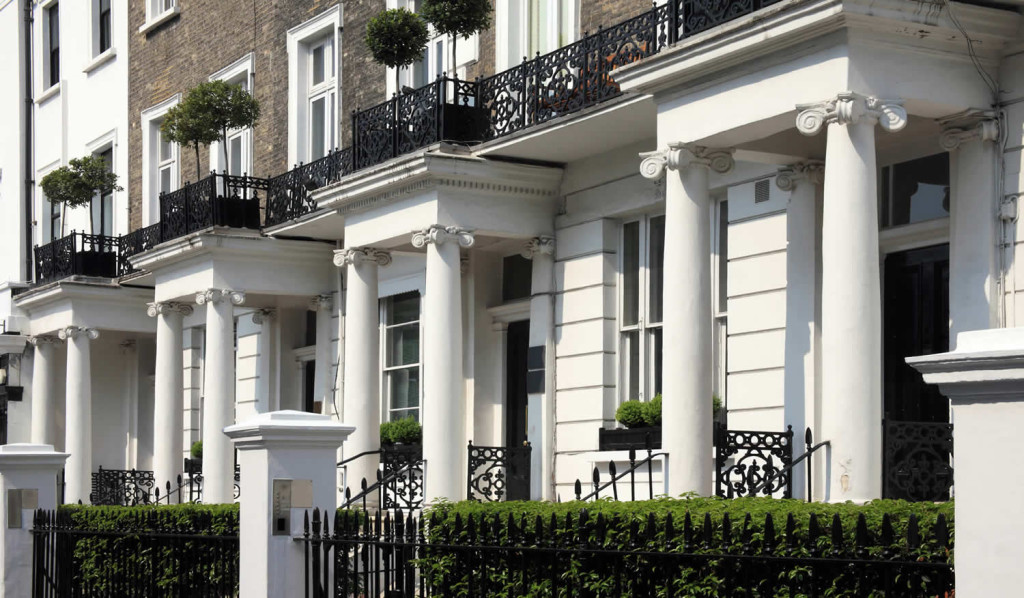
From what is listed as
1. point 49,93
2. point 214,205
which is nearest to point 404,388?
point 214,205

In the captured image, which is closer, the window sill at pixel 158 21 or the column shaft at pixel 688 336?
the column shaft at pixel 688 336

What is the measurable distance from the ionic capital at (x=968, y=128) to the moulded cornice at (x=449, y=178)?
563 cm

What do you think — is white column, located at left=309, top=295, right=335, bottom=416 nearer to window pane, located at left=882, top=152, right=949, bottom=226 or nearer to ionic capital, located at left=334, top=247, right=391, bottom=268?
ionic capital, located at left=334, top=247, right=391, bottom=268

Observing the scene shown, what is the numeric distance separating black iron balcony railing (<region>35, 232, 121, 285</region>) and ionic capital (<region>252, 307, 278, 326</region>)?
3779 millimetres

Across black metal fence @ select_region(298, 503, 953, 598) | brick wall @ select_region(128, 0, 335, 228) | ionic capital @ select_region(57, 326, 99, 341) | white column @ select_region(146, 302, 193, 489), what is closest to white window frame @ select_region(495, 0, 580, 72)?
brick wall @ select_region(128, 0, 335, 228)

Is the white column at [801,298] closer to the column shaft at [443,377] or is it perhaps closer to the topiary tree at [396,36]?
the column shaft at [443,377]

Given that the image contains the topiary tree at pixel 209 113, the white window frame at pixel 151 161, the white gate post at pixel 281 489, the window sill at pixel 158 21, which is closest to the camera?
the white gate post at pixel 281 489

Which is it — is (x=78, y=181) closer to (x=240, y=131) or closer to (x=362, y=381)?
(x=240, y=131)

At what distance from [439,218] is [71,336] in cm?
1139

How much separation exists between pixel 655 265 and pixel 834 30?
5214mm

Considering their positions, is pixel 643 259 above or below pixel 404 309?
above

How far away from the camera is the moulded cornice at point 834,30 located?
11.2 m

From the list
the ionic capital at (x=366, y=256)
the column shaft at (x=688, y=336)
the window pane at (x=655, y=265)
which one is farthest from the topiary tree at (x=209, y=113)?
the column shaft at (x=688, y=336)

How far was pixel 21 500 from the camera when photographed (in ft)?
43.2
